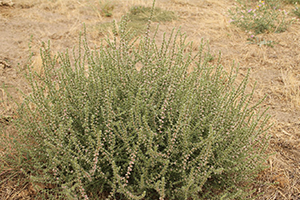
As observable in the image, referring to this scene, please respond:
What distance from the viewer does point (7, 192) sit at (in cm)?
201

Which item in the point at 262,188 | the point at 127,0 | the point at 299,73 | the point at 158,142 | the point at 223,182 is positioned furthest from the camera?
the point at 127,0

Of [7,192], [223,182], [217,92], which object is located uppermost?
[217,92]

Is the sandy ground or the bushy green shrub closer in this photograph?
the bushy green shrub

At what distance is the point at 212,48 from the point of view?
15.4 feet

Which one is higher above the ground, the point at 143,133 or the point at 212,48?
the point at 143,133

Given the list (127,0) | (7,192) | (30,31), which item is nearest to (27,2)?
(30,31)

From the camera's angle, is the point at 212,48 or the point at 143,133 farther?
the point at 212,48

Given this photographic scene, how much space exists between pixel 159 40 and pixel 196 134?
3.28m

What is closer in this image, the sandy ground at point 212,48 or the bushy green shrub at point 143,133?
the bushy green shrub at point 143,133

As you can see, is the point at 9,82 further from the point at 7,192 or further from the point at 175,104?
the point at 175,104

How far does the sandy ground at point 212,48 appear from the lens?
2414mm

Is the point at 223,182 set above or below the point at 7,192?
above

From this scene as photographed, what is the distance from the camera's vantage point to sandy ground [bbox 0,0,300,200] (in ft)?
7.92

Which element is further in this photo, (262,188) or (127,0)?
(127,0)
